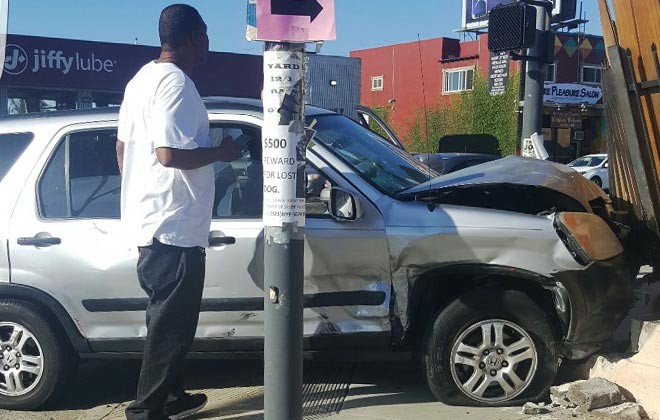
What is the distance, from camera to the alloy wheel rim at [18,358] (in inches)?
178

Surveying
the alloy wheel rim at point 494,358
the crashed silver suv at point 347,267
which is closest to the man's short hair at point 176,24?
the crashed silver suv at point 347,267

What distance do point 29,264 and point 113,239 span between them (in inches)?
22.3

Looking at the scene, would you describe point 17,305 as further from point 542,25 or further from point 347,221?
point 542,25

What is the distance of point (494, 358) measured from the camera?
168 inches

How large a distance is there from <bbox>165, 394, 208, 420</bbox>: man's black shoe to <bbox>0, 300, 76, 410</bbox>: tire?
2.72 feet

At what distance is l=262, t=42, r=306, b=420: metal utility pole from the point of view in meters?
3.31

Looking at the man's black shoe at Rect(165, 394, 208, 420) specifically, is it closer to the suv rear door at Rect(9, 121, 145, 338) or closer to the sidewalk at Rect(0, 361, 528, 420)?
the sidewalk at Rect(0, 361, 528, 420)

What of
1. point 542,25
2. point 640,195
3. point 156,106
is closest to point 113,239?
point 156,106

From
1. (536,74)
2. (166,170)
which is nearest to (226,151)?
(166,170)

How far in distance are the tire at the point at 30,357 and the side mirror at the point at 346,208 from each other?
6.30ft

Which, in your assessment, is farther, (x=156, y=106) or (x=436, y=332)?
(x=436, y=332)

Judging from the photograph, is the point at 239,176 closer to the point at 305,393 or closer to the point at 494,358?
the point at 305,393

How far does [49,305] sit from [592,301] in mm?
3220

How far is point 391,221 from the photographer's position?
425 centimetres
